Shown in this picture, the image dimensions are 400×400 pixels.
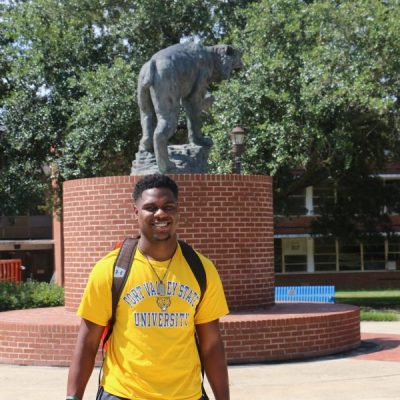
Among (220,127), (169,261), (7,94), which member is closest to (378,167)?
(220,127)

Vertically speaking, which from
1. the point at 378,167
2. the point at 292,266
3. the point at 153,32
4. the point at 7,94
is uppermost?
the point at 153,32

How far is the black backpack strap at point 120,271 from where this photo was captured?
3920 mm

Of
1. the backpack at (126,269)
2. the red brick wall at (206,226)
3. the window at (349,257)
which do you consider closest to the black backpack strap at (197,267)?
the backpack at (126,269)

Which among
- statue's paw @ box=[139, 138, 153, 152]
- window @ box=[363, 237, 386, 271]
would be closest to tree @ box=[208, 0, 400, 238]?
statue's paw @ box=[139, 138, 153, 152]

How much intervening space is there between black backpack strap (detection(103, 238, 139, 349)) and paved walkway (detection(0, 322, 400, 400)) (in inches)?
178

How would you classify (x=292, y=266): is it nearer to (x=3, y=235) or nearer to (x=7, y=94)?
(x=3, y=235)

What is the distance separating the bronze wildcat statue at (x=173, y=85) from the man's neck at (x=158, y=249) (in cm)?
766

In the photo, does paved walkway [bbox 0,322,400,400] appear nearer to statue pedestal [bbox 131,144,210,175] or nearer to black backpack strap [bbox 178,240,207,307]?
statue pedestal [bbox 131,144,210,175]

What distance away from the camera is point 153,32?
24781 mm

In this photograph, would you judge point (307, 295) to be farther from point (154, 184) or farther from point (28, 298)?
point (154, 184)

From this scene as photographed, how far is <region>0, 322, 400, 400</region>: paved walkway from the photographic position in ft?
27.5

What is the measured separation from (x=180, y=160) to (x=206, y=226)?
4.09ft

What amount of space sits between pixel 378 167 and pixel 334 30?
5.91m

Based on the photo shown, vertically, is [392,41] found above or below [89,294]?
above
